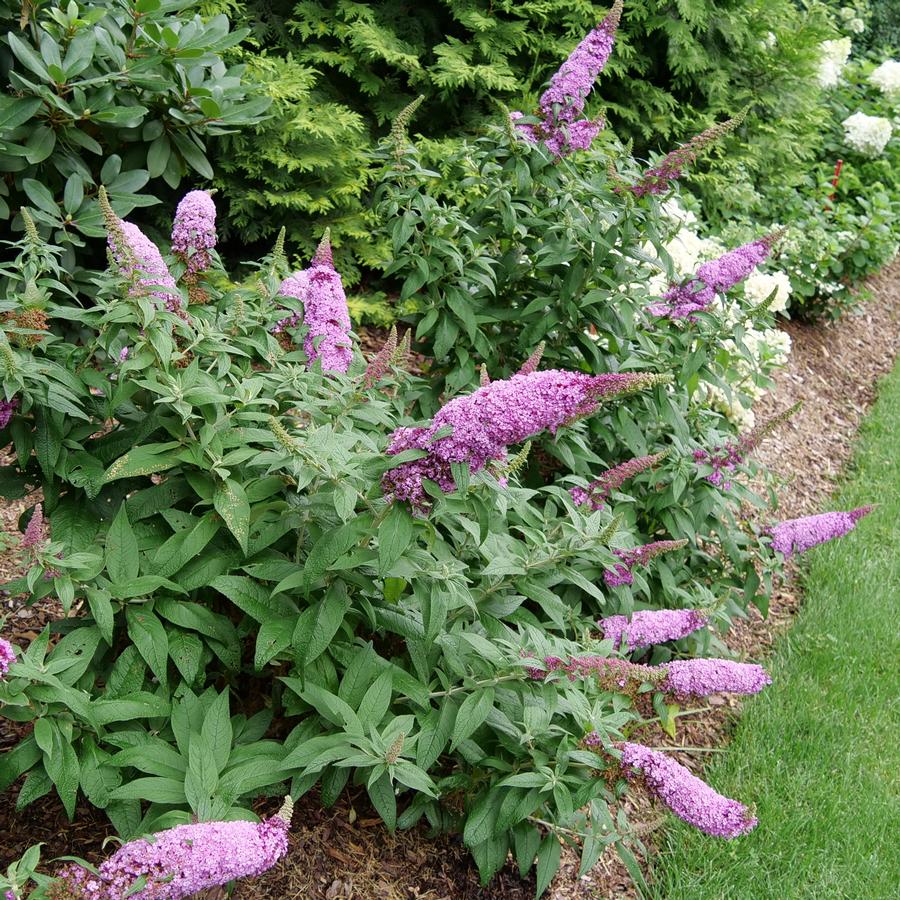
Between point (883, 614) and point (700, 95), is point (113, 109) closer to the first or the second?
point (883, 614)

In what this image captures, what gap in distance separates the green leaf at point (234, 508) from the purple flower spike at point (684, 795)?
3.67 ft

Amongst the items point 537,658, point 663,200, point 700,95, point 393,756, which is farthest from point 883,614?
point 700,95

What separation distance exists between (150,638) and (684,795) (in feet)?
4.61

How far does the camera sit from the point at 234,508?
2373 mm

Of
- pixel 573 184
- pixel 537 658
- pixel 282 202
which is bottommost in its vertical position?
pixel 282 202

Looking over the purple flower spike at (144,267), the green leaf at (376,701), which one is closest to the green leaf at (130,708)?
the green leaf at (376,701)

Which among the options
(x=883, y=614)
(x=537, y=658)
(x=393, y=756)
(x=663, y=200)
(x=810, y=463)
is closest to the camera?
(x=393, y=756)

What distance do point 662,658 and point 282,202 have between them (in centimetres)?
306

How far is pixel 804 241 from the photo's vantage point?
6.98 metres

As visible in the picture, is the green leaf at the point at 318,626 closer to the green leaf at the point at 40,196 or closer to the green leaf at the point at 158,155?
the green leaf at the point at 40,196

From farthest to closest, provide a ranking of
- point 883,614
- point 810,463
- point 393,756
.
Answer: point 810,463 < point 883,614 < point 393,756

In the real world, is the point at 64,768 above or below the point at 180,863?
below

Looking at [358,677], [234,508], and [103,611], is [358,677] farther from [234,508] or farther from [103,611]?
[103,611]

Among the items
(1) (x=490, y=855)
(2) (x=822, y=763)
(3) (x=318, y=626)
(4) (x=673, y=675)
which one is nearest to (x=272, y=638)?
(3) (x=318, y=626)
